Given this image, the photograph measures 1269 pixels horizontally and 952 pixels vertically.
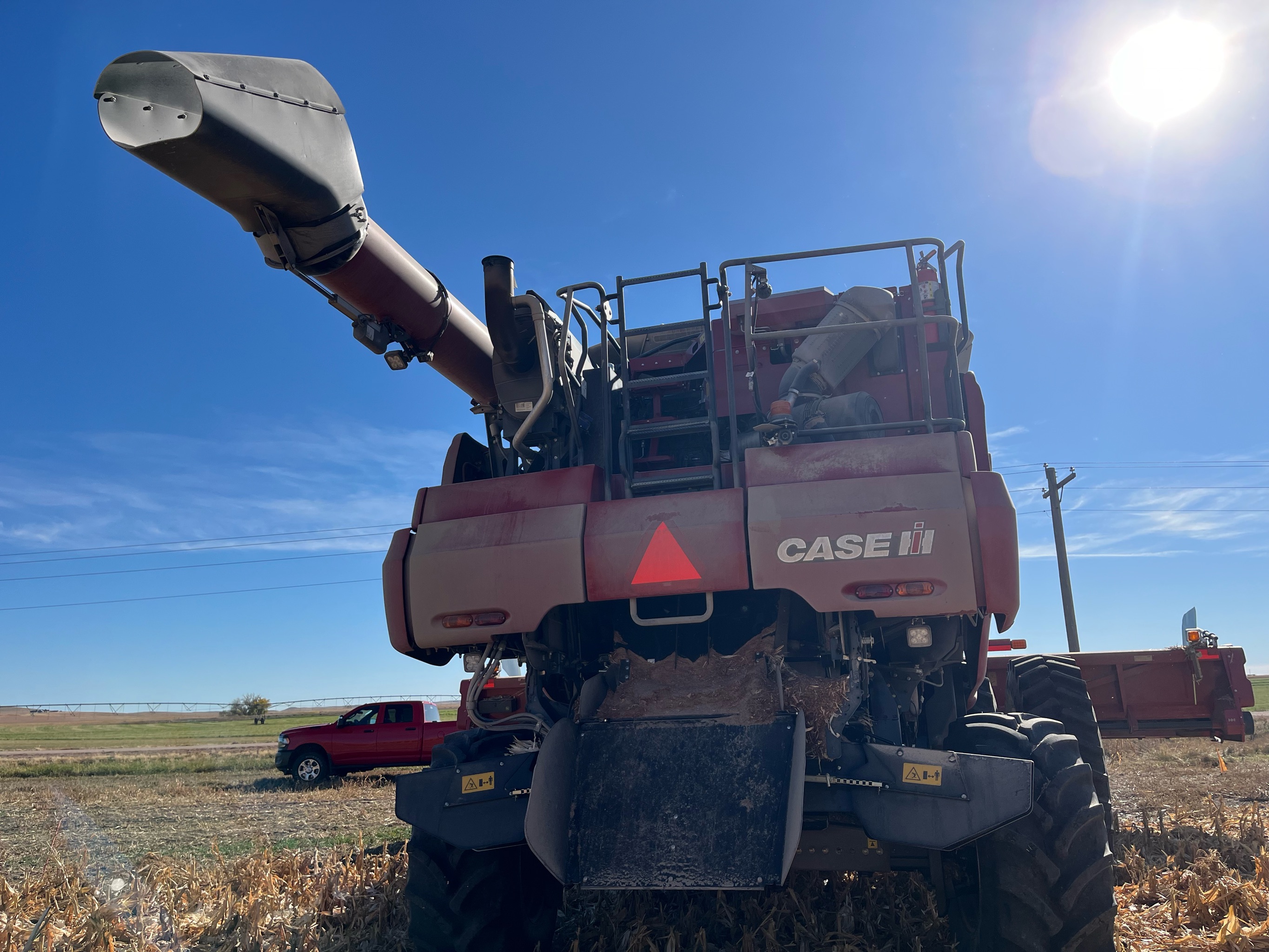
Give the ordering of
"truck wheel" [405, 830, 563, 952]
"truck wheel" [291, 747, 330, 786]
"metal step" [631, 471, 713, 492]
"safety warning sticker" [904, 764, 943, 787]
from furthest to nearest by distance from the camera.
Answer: "truck wheel" [291, 747, 330, 786] < "metal step" [631, 471, 713, 492] < "truck wheel" [405, 830, 563, 952] < "safety warning sticker" [904, 764, 943, 787]

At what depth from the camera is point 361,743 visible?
1638 centimetres

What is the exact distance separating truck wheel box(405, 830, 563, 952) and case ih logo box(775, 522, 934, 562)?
1855mm

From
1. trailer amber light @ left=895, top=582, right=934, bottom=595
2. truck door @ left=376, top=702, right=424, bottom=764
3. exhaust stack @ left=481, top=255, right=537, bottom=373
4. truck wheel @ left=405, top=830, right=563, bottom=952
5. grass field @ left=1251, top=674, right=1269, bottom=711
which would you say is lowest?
grass field @ left=1251, top=674, right=1269, bottom=711

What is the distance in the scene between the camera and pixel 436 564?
4.52 meters

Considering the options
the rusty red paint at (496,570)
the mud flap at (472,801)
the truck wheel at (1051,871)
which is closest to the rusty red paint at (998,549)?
the truck wheel at (1051,871)

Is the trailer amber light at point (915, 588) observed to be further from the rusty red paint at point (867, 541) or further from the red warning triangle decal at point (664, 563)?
the red warning triangle decal at point (664, 563)

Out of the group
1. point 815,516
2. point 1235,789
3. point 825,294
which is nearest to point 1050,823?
point 815,516

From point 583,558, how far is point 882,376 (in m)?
2.18

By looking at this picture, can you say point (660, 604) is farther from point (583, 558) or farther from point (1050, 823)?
point (1050, 823)

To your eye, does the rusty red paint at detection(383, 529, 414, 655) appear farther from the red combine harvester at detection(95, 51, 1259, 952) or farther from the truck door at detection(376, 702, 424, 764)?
the truck door at detection(376, 702, 424, 764)

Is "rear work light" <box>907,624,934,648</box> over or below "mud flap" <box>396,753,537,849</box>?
over

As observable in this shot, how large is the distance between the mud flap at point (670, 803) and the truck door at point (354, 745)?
13766 mm

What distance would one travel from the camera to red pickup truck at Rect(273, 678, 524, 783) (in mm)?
16266

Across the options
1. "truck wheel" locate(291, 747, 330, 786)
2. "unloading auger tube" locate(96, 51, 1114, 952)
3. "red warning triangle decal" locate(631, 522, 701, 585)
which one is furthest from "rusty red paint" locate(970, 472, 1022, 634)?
"truck wheel" locate(291, 747, 330, 786)
